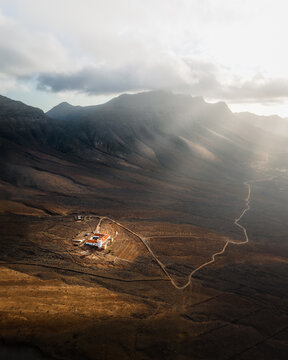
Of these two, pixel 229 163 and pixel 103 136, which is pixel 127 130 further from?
pixel 229 163

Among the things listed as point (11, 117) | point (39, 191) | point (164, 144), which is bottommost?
point (39, 191)

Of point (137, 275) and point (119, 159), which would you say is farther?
point (119, 159)

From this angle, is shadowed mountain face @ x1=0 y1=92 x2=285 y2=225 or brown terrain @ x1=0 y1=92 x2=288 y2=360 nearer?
brown terrain @ x1=0 y1=92 x2=288 y2=360

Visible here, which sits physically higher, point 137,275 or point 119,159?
point 119,159

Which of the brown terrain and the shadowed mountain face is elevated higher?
the shadowed mountain face

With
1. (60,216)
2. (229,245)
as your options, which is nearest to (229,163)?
(229,245)
